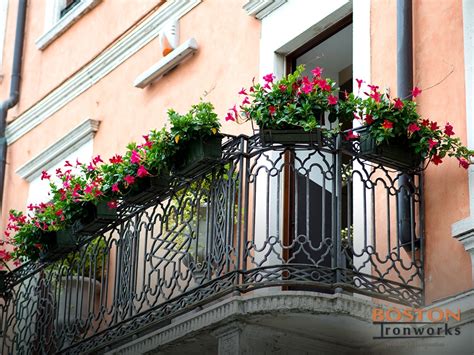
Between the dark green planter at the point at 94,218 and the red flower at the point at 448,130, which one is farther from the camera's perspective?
the dark green planter at the point at 94,218

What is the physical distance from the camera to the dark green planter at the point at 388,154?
927 centimetres

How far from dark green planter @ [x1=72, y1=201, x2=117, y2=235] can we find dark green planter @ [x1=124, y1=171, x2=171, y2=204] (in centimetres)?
25

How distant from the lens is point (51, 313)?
11.5 m

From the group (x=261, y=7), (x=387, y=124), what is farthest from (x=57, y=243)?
(x=387, y=124)

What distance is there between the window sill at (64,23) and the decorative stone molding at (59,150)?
1456mm

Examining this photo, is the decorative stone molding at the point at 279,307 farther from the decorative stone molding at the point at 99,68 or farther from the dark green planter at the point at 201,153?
the decorative stone molding at the point at 99,68

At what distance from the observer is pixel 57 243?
11.4 metres

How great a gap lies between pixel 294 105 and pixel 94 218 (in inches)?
92.5

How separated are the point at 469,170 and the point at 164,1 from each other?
15.9 feet

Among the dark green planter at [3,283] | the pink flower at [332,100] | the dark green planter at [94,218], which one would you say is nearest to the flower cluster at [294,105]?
the pink flower at [332,100]

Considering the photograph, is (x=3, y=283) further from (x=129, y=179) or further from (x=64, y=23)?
(x=64, y=23)

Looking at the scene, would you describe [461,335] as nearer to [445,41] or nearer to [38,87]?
[445,41]

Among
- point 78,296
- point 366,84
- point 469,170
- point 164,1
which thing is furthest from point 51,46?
point 469,170

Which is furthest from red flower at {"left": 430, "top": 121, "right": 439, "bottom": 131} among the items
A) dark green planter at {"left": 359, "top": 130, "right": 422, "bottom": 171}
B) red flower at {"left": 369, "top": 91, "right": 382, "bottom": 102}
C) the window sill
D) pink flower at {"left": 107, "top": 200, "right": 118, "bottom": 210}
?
the window sill
